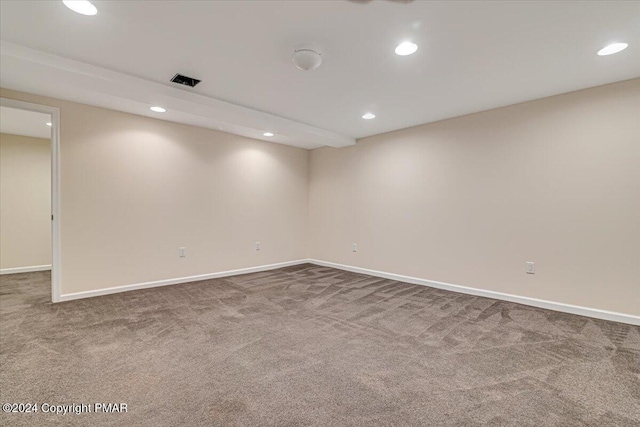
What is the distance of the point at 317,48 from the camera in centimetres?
226

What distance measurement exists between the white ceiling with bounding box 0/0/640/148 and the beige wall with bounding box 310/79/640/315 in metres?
0.39

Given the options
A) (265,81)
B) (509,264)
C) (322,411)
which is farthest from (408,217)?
(322,411)

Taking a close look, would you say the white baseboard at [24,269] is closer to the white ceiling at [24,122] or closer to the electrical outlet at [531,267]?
the white ceiling at [24,122]

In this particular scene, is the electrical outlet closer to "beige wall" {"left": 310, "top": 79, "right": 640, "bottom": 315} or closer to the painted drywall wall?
"beige wall" {"left": 310, "top": 79, "right": 640, "bottom": 315}

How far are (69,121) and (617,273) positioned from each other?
6372 mm

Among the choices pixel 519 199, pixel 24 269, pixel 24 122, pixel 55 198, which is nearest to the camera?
pixel 55 198

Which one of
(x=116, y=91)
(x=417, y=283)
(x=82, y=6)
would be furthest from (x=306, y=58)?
(x=417, y=283)

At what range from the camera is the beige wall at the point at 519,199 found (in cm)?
283

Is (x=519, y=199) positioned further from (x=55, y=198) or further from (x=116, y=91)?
(x=55, y=198)

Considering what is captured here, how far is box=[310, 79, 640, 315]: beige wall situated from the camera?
111 inches

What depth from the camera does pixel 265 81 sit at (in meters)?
2.88

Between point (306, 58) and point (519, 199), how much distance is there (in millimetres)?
3018

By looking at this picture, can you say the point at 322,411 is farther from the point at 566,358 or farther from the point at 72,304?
the point at 72,304

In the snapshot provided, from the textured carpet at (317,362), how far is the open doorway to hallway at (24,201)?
2143 millimetres
